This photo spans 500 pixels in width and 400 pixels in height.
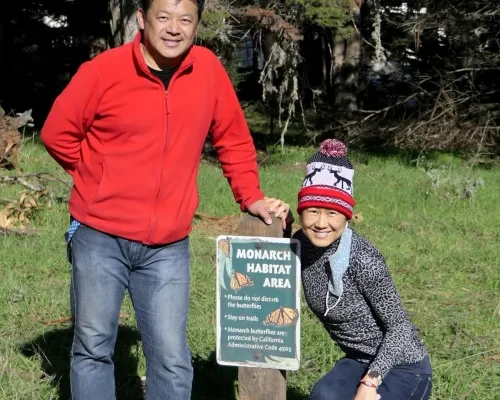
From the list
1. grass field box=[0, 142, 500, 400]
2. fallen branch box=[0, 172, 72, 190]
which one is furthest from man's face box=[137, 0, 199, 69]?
fallen branch box=[0, 172, 72, 190]

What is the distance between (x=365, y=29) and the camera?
62.3 feet

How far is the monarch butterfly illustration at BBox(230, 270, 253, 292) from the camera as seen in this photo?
332cm

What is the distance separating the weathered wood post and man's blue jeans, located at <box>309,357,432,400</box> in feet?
0.60

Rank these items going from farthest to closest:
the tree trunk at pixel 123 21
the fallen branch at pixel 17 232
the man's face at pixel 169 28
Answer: the tree trunk at pixel 123 21, the fallen branch at pixel 17 232, the man's face at pixel 169 28

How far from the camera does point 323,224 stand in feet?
10.5

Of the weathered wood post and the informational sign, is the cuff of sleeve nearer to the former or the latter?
the informational sign

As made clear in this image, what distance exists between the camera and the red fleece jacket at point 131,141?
3168mm

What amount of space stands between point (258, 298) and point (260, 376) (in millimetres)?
343

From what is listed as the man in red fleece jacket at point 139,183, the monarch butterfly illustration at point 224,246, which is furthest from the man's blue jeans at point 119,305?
the monarch butterfly illustration at point 224,246

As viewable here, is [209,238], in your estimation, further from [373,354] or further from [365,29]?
[365,29]

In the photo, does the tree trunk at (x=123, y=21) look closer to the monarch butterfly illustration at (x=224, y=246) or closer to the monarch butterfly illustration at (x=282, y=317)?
the monarch butterfly illustration at (x=224, y=246)

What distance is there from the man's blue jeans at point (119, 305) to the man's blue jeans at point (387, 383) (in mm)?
527

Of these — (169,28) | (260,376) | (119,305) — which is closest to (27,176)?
(119,305)

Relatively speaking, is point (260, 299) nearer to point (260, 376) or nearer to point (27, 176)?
point (260, 376)
